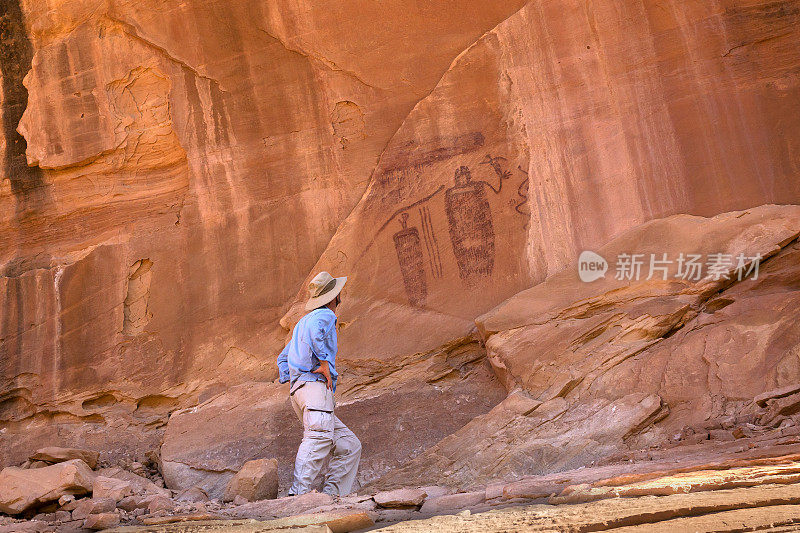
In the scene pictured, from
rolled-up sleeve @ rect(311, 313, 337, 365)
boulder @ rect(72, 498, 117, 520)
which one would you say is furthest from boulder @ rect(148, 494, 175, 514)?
rolled-up sleeve @ rect(311, 313, 337, 365)

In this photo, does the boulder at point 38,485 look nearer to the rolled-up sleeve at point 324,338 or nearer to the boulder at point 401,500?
the rolled-up sleeve at point 324,338

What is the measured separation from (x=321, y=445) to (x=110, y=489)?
1.08 m

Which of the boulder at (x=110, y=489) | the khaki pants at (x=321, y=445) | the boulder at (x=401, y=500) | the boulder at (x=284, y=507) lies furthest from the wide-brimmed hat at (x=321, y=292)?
the boulder at (x=401, y=500)

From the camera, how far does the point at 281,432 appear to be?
16.3 ft

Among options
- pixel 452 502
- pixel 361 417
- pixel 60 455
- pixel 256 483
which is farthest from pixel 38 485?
pixel 452 502

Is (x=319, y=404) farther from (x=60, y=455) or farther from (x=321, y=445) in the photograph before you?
(x=60, y=455)

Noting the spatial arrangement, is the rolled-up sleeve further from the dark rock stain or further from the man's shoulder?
the dark rock stain

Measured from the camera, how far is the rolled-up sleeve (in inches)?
161

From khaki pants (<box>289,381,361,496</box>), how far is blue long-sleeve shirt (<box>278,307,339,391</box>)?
0.24ft

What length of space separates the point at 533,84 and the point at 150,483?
A: 3.67m

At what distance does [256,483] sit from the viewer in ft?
12.8

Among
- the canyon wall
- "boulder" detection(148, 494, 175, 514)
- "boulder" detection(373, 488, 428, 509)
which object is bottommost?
"boulder" detection(373, 488, 428, 509)

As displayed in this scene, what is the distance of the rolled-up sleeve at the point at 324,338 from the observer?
4.10 metres

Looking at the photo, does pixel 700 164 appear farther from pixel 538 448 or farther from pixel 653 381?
pixel 538 448
